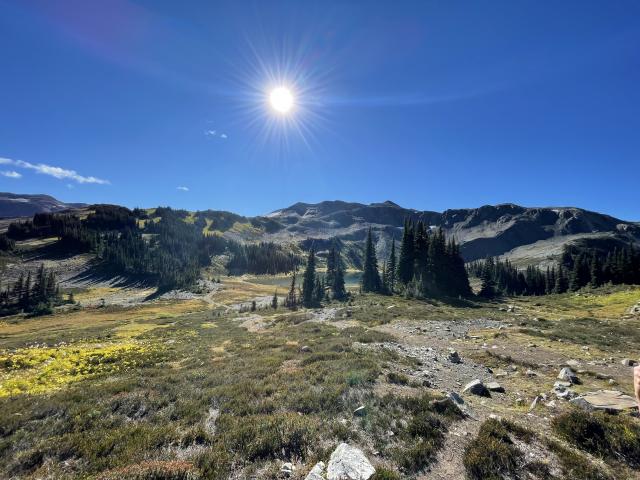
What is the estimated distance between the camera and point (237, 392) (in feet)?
43.6

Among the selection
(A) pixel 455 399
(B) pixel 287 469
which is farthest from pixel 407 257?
(B) pixel 287 469

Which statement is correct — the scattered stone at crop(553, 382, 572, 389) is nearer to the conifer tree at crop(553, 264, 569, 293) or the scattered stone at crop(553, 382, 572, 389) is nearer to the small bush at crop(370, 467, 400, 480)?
the small bush at crop(370, 467, 400, 480)

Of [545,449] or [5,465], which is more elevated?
[545,449]

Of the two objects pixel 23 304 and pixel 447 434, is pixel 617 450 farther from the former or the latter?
pixel 23 304

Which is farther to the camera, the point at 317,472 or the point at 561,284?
the point at 561,284

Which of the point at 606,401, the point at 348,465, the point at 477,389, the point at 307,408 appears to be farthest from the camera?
the point at 477,389

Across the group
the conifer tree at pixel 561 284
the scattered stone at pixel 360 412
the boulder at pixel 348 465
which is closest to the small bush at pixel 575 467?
the boulder at pixel 348 465

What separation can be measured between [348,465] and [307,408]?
414 cm

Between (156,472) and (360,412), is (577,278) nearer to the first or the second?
(360,412)

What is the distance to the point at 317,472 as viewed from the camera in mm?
7312

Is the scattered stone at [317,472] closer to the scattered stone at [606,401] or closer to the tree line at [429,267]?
the scattered stone at [606,401]

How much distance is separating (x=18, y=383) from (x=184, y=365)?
981cm

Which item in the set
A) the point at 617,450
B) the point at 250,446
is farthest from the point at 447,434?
the point at 250,446

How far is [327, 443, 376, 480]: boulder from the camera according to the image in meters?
7.01
